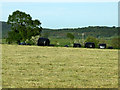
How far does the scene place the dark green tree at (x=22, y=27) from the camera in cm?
8400

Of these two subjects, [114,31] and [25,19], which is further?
[114,31]

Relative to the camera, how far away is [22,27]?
8588cm

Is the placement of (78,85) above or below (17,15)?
below

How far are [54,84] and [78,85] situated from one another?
0.83 m

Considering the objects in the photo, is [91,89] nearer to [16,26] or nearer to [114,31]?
[16,26]

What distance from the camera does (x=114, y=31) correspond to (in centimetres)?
16162

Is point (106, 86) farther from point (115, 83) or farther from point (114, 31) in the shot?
point (114, 31)

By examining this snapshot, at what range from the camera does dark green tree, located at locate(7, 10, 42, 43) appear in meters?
84.0

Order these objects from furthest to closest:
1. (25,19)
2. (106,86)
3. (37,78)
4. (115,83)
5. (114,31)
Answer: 1. (114,31)
2. (25,19)
3. (37,78)
4. (115,83)
5. (106,86)

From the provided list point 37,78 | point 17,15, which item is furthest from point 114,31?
point 37,78

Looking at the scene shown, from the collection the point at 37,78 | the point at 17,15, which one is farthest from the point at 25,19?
the point at 37,78

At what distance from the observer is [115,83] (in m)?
10.3

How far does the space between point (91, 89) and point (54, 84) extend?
1.55 metres

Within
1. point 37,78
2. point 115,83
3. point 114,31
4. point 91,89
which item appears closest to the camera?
point 91,89
